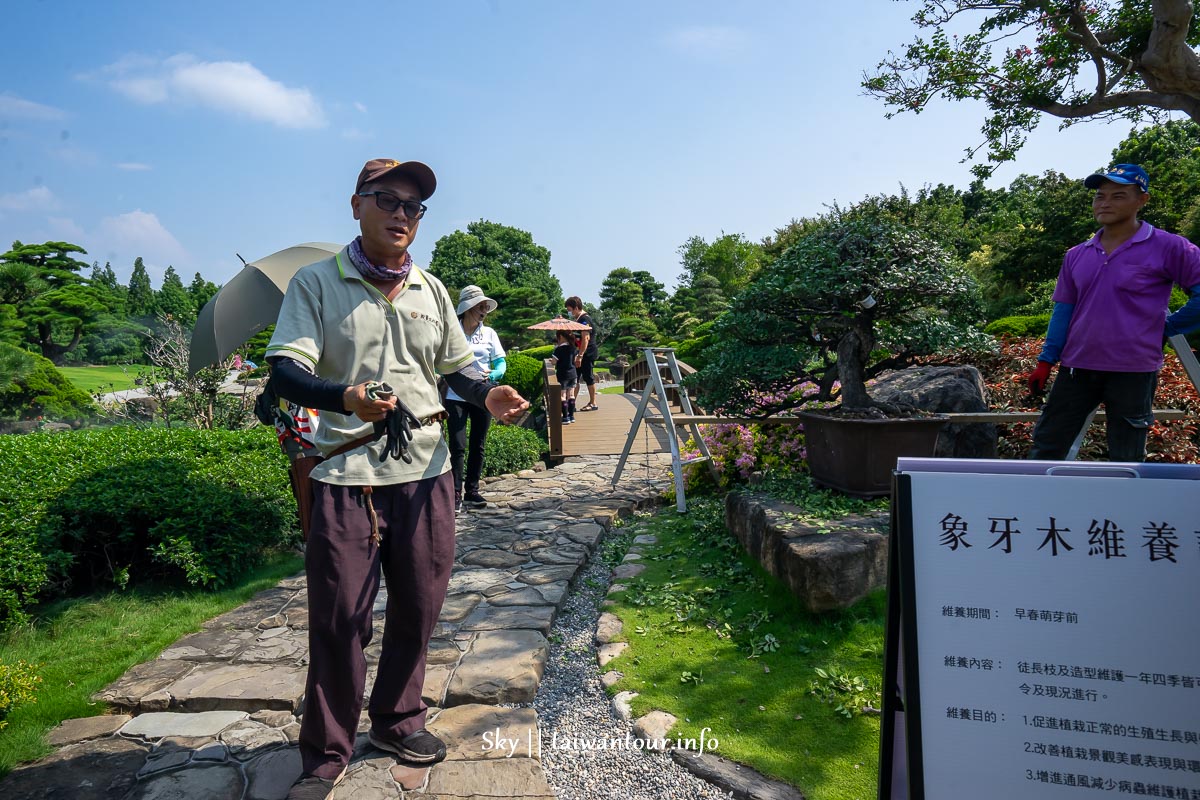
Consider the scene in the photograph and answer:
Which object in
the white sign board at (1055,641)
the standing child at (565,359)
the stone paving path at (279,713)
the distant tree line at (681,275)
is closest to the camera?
the white sign board at (1055,641)

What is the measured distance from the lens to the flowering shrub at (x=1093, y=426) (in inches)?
214

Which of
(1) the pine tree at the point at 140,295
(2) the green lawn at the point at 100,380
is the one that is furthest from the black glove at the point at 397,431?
(1) the pine tree at the point at 140,295

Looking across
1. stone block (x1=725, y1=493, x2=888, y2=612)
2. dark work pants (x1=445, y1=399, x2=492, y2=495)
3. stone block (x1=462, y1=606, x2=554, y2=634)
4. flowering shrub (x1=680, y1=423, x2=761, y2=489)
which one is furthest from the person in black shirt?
stone block (x1=725, y1=493, x2=888, y2=612)

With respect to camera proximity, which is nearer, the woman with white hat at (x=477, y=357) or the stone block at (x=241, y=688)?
the stone block at (x=241, y=688)

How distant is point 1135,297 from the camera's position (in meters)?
3.12

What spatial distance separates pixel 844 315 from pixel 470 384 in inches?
114

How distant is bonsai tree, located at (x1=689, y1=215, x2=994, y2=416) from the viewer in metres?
4.12

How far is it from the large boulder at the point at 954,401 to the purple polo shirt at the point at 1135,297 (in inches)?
70.0

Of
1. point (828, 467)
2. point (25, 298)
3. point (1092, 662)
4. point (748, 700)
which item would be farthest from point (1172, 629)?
point (25, 298)

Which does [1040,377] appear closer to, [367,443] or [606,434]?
[367,443]

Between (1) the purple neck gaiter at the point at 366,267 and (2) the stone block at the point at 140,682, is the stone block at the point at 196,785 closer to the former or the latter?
(2) the stone block at the point at 140,682

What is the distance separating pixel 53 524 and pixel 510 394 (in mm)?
3106

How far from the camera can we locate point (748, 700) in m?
2.74

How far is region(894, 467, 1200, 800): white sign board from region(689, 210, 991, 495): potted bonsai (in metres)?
2.61
